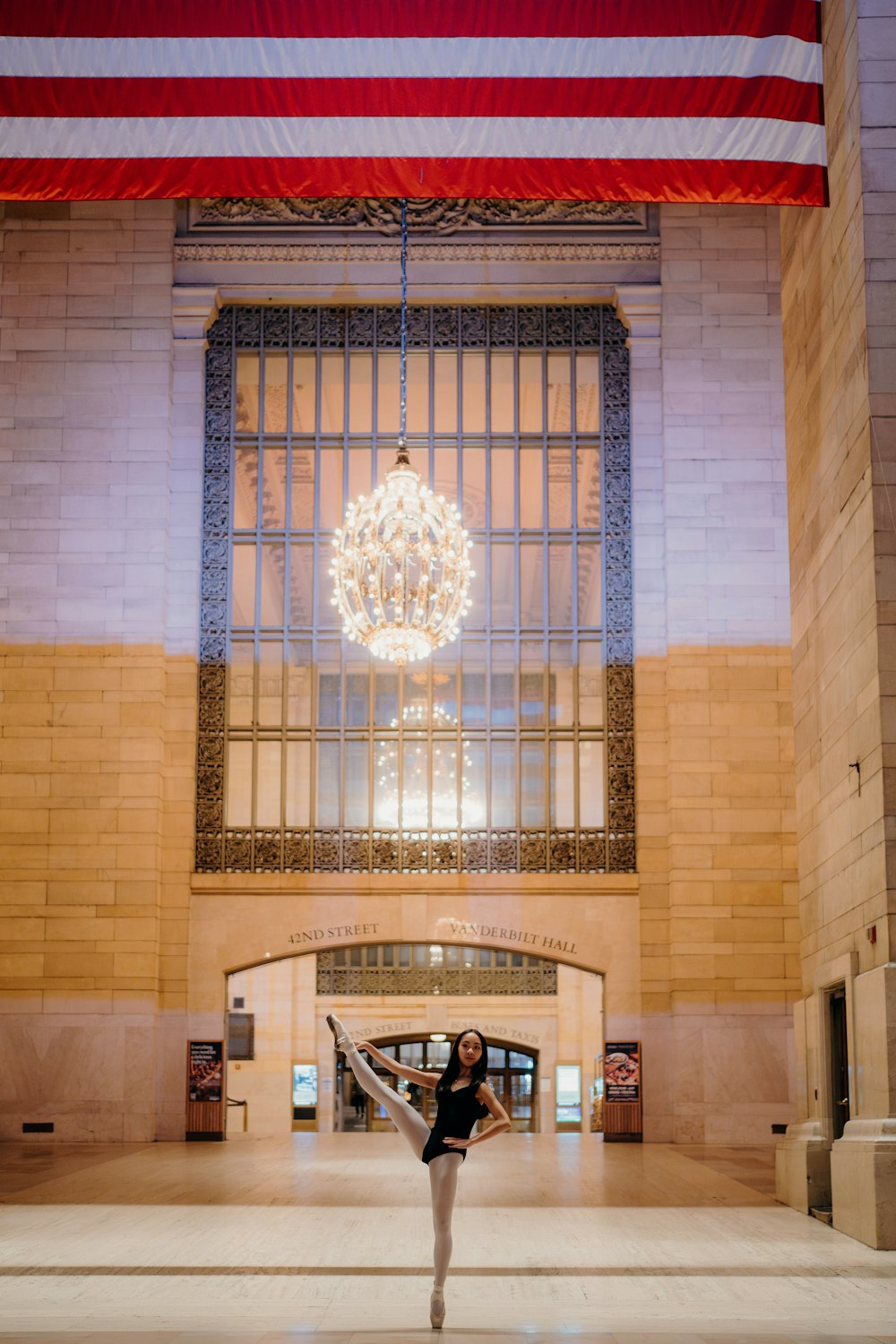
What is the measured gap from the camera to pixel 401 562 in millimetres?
17719

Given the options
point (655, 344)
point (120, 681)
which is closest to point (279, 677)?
point (120, 681)

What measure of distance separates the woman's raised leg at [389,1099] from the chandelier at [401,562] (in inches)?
397

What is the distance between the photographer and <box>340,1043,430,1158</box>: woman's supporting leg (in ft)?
25.2

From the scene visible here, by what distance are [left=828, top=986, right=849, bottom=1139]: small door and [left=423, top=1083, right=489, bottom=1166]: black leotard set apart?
524 cm

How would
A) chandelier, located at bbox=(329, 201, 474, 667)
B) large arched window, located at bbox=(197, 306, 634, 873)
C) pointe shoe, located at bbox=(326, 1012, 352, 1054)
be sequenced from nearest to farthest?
pointe shoe, located at bbox=(326, 1012, 352, 1054) < chandelier, located at bbox=(329, 201, 474, 667) < large arched window, located at bbox=(197, 306, 634, 873)

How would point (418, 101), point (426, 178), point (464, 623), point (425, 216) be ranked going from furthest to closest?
1. point (425, 216)
2. point (464, 623)
3. point (418, 101)
4. point (426, 178)

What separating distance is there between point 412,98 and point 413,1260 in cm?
814

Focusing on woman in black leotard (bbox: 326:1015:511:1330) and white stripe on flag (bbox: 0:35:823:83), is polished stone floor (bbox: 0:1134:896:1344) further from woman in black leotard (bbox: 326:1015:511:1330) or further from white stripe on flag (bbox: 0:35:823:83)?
white stripe on flag (bbox: 0:35:823:83)

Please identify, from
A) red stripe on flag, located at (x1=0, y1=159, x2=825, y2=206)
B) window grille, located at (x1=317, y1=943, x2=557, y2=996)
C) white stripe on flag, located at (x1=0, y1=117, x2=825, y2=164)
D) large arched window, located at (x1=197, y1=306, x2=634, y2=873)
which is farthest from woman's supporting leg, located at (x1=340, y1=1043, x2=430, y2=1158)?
window grille, located at (x1=317, y1=943, x2=557, y2=996)

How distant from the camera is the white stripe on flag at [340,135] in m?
12.5

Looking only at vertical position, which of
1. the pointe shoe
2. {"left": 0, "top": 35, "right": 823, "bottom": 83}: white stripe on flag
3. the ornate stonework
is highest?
the ornate stonework

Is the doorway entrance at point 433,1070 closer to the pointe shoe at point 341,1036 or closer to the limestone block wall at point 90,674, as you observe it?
the limestone block wall at point 90,674

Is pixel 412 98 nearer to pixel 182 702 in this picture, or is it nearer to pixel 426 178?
pixel 426 178

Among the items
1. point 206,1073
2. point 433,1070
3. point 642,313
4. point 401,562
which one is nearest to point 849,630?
point 401,562
